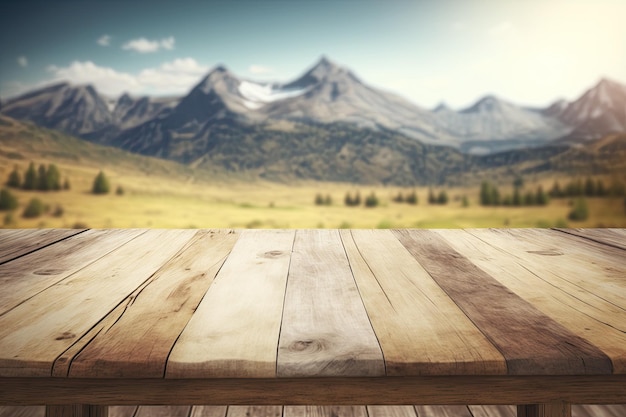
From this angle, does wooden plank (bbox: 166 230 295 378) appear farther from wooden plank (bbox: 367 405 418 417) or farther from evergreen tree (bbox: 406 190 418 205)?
evergreen tree (bbox: 406 190 418 205)

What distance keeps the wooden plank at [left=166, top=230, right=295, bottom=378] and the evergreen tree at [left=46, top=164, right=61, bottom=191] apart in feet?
15.1

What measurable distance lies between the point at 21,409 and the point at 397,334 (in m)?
1.20

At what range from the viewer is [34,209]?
4992 mm

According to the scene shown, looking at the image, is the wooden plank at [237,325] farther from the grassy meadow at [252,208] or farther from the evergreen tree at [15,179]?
the evergreen tree at [15,179]

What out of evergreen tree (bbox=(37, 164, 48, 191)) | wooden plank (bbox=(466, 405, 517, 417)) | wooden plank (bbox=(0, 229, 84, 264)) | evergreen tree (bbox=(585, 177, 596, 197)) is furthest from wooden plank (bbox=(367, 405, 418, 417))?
evergreen tree (bbox=(37, 164, 48, 191))

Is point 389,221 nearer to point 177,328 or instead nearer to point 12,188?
point 12,188

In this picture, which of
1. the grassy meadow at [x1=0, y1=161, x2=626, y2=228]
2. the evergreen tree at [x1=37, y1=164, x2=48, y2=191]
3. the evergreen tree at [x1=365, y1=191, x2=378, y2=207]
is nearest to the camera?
the grassy meadow at [x1=0, y1=161, x2=626, y2=228]

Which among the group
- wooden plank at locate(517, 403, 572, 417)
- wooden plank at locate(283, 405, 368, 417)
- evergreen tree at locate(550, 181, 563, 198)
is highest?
evergreen tree at locate(550, 181, 563, 198)

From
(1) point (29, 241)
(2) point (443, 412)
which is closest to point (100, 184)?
(1) point (29, 241)

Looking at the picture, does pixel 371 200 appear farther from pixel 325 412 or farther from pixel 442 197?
pixel 325 412

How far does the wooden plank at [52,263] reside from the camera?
94cm

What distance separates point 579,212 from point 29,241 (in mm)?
4954

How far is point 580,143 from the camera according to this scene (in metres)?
5.41

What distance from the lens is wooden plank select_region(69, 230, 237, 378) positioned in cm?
63
